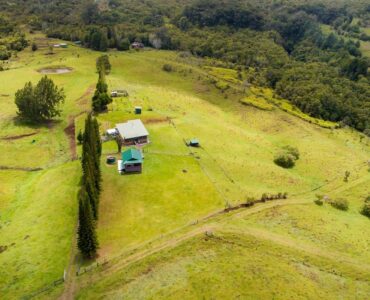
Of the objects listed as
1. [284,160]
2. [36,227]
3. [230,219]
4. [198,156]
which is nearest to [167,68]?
[284,160]

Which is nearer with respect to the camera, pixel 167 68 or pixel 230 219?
pixel 230 219

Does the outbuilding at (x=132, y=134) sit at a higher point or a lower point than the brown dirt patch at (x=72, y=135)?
higher

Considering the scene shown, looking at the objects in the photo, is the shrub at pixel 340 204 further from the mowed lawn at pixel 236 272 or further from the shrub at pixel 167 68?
the shrub at pixel 167 68

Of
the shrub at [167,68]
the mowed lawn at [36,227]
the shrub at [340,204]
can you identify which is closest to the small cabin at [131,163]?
the mowed lawn at [36,227]

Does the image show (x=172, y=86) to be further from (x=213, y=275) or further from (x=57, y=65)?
(x=213, y=275)

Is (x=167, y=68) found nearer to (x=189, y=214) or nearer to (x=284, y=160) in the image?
(x=284, y=160)

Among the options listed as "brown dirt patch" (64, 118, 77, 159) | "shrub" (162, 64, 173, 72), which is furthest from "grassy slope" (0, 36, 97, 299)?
"shrub" (162, 64, 173, 72)
